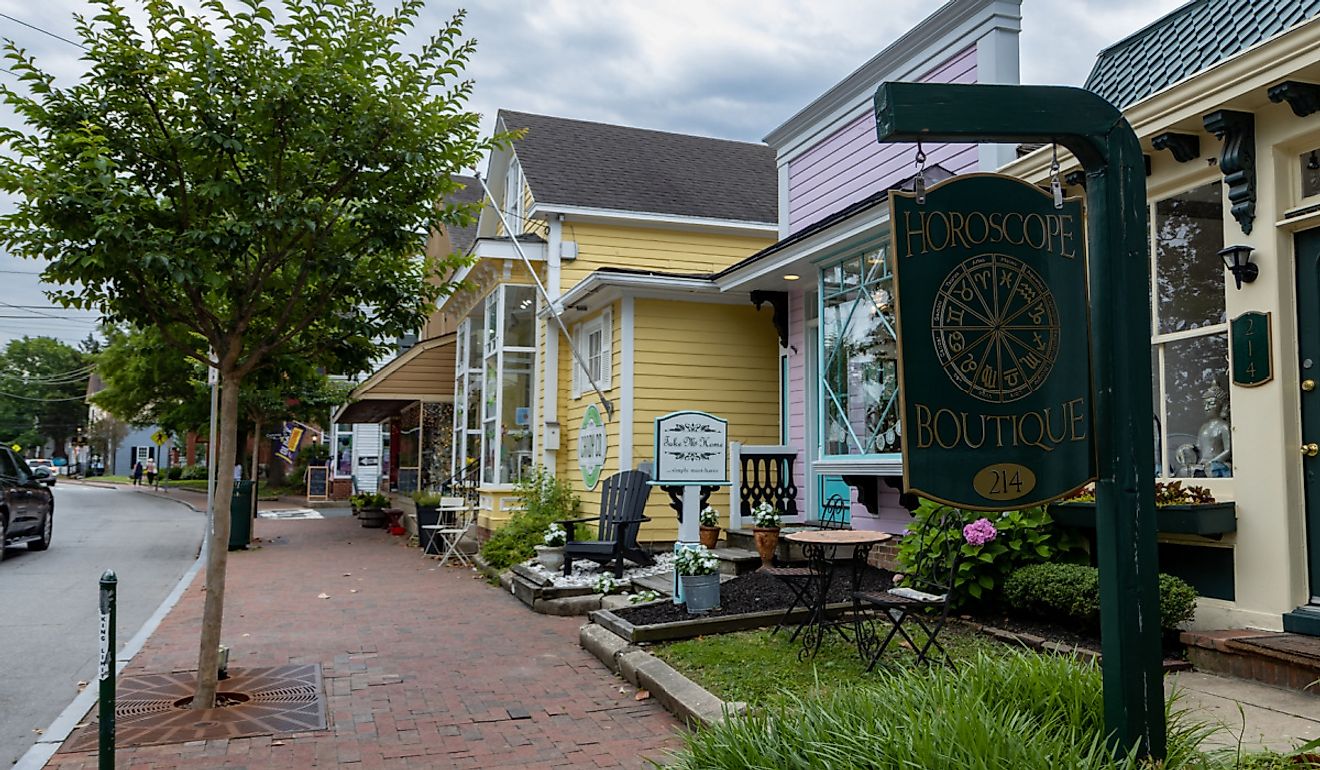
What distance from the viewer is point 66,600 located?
416 inches

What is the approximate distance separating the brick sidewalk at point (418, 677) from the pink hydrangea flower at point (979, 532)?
240cm

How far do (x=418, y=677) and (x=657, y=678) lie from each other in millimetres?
1868

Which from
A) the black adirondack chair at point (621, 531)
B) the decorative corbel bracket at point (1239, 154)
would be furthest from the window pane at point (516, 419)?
the decorative corbel bracket at point (1239, 154)

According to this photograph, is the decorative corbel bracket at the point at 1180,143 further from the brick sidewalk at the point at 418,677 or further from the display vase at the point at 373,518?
the display vase at the point at 373,518

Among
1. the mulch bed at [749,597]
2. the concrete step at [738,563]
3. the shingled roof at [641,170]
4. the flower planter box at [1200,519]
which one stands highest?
the shingled roof at [641,170]

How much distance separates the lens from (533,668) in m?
7.23

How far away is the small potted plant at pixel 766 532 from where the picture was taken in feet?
32.1

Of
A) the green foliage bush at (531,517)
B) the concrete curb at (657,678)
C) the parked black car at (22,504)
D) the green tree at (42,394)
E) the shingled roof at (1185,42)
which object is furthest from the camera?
the green tree at (42,394)

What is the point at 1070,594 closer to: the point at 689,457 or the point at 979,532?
the point at 979,532

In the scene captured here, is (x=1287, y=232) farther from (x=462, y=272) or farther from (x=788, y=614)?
(x=462, y=272)

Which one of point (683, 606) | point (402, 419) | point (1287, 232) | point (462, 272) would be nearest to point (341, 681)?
point (683, 606)

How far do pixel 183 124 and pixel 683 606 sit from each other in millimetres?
5199

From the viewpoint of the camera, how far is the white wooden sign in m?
8.88

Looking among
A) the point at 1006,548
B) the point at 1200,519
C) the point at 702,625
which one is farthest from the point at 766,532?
the point at 1200,519
